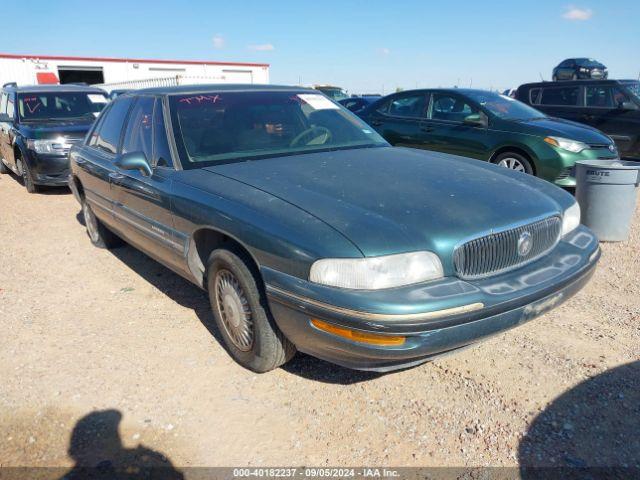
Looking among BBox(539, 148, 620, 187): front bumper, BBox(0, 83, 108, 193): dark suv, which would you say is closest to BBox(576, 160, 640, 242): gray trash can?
BBox(539, 148, 620, 187): front bumper

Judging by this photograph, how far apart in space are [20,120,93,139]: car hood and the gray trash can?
23.9 ft

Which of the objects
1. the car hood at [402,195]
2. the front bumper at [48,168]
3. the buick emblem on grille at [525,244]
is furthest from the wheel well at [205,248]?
the front bumper at [48,168]

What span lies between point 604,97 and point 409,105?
13.5ft

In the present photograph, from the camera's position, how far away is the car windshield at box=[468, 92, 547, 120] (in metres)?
6.93

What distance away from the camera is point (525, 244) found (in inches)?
102

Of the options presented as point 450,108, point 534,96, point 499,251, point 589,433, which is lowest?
point 589,433

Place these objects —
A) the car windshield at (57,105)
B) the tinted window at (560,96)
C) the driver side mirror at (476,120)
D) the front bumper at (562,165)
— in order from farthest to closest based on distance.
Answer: the tinted window at (560,96)
the car windshield at (57,105)
the driver side mirror at (476,120)
the front bumper at (562,165)

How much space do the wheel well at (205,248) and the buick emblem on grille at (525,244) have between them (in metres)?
1.41

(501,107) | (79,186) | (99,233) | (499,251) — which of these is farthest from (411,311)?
(501,107)

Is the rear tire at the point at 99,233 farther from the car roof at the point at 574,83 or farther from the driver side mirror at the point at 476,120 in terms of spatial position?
the car roof at the point at 574,83

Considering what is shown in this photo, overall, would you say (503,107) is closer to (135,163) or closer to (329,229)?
(135,163)

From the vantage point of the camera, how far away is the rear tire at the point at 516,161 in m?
6.48

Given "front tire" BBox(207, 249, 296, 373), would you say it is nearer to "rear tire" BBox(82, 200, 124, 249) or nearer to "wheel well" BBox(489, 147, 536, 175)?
"rear tire" BBox(82, 200, 124, 249)

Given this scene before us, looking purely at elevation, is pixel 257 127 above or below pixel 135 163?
above
